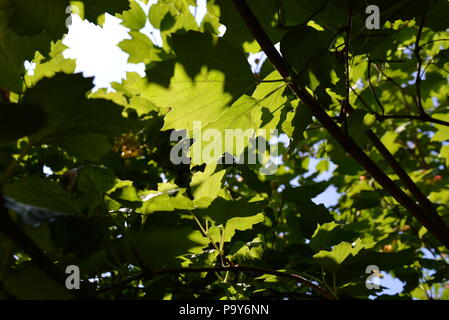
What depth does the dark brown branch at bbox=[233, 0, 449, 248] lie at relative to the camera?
1.00 metres

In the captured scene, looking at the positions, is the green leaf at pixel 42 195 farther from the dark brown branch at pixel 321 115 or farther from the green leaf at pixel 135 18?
the green leaf at pixel 135 18

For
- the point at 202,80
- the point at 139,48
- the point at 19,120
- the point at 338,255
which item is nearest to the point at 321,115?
the point at 202,80

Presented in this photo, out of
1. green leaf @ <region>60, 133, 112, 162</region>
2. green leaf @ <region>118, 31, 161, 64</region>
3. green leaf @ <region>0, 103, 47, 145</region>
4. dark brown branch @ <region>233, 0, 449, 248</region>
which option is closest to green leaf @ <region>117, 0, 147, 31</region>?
green leaf @ <region>118, 31, 161, 64</region>

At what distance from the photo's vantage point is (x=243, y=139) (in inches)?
49.4

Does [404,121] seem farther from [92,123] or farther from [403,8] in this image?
[92,123]

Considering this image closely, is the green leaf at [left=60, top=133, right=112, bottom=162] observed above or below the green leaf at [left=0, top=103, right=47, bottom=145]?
above

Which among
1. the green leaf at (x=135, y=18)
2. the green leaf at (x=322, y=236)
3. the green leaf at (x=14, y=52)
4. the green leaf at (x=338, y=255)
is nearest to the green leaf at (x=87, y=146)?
the green leaf at (x=14, y=52)

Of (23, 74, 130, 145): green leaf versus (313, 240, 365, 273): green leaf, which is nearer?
(23, 74, 130, 145): green leaf

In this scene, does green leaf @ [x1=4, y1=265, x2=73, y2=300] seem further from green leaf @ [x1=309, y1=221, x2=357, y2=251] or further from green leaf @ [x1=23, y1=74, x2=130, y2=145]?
green leaf @ [x1=309, y1=221, x2=357, y2=251]

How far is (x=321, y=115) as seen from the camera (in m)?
1.04

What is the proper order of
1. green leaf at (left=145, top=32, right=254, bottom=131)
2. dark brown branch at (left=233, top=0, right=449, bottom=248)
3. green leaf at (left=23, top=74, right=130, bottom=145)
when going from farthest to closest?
green leaf at (left=145, top=32, right=254, bottom=131) < dark brown branch at (left=233, top=0, right=449, bottom=248) < green leaf at (left=23, top=74, right=130, bottom=145)

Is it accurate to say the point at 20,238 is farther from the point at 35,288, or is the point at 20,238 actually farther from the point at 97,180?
the point at 97,180

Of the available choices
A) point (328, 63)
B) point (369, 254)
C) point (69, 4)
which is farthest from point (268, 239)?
point (69, 4)

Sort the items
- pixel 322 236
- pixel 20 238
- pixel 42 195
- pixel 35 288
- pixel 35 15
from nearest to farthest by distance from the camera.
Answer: pixel 20 238
pixel 35 288
pixel 42 195
pixel 35 15
pixel 322 236
